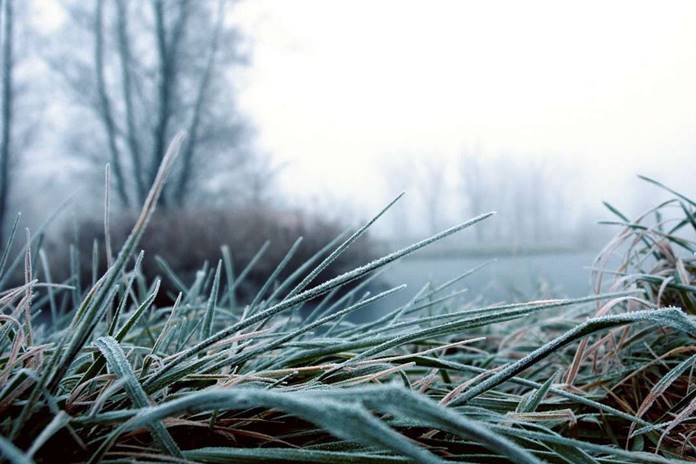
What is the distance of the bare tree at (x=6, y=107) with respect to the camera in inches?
183

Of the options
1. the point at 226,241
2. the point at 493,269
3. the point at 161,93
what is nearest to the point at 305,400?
the point at 493,269

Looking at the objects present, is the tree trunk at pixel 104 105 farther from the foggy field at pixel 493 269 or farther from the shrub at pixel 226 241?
the foggy field at pixel 493 269

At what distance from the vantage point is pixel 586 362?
0.42 m

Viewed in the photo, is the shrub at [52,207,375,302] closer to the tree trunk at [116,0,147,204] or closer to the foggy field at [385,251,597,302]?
the foggy field at [385,251,597,302]

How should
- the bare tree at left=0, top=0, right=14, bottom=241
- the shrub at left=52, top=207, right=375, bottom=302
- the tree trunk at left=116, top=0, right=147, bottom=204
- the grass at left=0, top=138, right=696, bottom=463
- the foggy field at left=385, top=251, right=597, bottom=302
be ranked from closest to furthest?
the grass at left=0, top=138, right=696, bottom=463 → the foggy field at left=385, top=251, right=597, bottom=302 → the shrub at left=52, top=207, right=375, bottom=302 → the bare tree at left=0, top=0, right=14, bottom=241 → the tree trunk at left=116, top=0, right=147, bottom=204

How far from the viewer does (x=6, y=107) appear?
4.83 m

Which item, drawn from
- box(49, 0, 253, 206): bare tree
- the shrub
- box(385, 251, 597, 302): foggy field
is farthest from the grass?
box(49, 0, 253, 206): bare tree

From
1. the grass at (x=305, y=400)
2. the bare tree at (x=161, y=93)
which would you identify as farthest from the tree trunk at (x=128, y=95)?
the grass at (x=305, y=400)

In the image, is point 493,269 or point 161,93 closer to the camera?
point 493,269

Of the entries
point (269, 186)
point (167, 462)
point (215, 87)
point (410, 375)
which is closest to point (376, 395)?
point (167, 462)

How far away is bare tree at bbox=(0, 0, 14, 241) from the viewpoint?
465 cm

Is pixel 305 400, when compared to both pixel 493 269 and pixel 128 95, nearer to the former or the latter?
pixel 493 269

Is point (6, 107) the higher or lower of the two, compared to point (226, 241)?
higher

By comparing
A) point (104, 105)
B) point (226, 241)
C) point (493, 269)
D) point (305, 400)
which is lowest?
point (493, 269)
